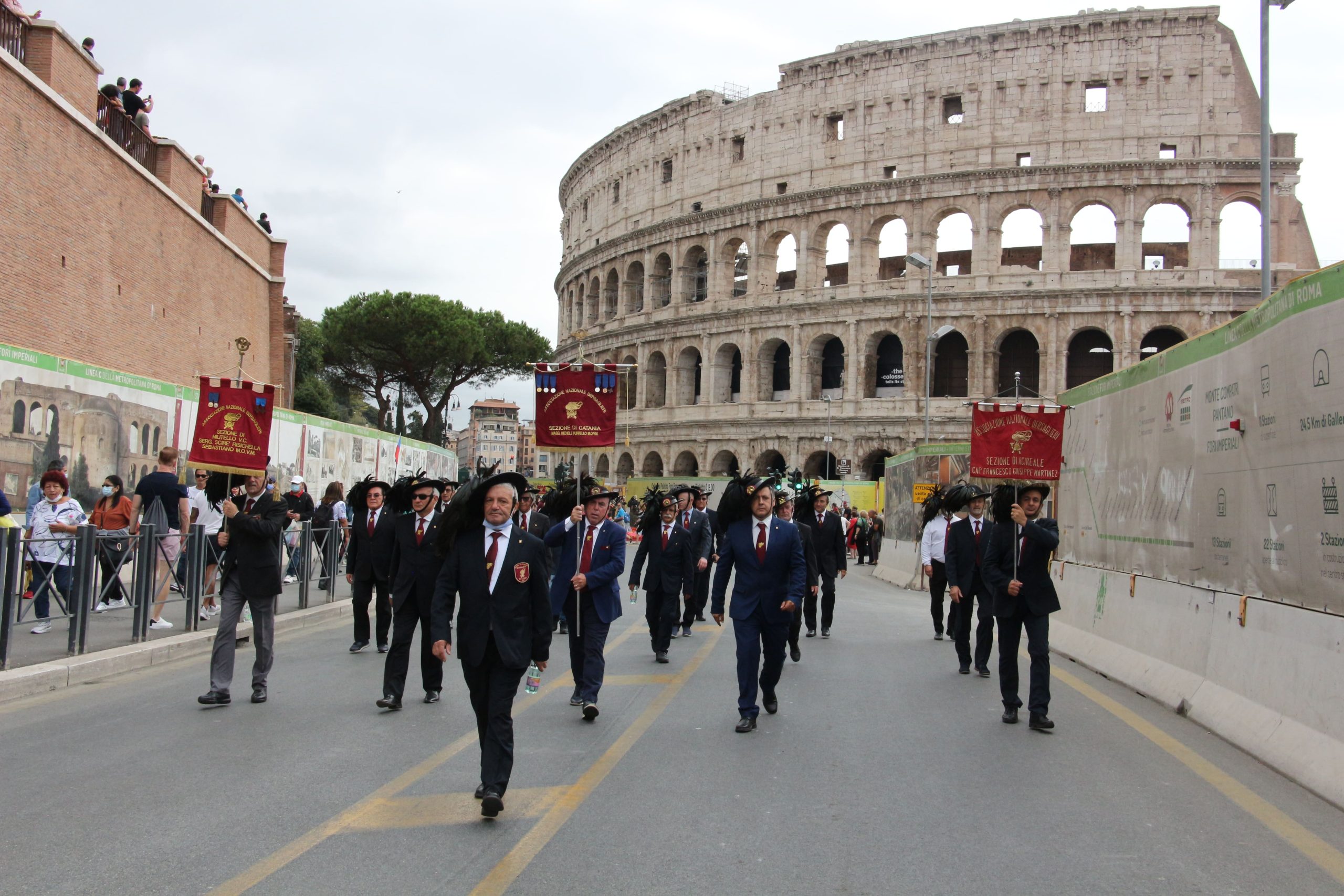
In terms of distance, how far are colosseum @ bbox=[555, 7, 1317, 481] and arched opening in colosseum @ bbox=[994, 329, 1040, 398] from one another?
8 cm

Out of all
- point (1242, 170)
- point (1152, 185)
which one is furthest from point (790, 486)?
point (1242, 170)

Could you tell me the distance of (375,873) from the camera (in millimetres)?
4266

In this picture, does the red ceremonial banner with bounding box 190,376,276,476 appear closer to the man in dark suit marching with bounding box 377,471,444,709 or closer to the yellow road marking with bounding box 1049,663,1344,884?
the man in dark suit marching with bounding box 377,471,444,709

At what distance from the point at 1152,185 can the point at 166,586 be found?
138 feet

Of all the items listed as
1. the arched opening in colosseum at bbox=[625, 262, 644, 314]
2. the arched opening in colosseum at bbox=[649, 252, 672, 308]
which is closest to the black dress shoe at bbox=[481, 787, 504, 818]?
the arched opening in colosseum at bbox=[649, 252, 672, 308]

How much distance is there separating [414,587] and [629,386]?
47.5 metres

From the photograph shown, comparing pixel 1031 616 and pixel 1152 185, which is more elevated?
pixel 1152 185

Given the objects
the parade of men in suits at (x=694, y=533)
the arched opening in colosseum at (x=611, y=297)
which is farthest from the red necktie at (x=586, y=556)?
the arched opening in colosseum at (x=611, y=297)

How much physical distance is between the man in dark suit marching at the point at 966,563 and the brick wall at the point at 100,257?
14.3 meters

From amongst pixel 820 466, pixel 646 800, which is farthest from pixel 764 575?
pixel 820 466

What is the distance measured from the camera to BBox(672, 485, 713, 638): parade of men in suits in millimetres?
12234

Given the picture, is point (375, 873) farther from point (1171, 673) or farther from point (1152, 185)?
point (1152, 185)

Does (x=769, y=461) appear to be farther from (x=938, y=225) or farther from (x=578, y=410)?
(x=578, y=410)

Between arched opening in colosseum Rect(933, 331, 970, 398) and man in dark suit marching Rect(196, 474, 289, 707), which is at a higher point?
arched opening in colosseum Rect(933, 331, 970, 398)
